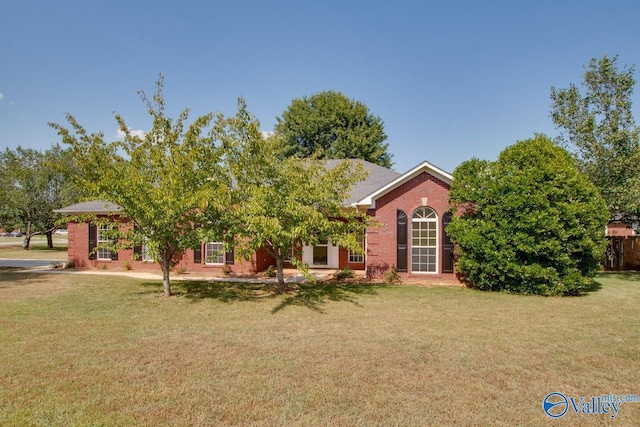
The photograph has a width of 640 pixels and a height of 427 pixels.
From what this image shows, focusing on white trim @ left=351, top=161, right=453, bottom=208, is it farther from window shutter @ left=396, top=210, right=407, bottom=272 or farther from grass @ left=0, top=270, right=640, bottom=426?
grass @ left=0, top=270, right=640, bottom=426

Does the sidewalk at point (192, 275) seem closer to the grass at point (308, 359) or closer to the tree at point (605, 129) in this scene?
the grass at point (308, 359)

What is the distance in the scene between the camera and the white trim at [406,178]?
45.8 ft

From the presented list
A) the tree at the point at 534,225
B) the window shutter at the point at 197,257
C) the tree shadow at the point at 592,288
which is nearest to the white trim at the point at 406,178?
the tree at the point at 534,225

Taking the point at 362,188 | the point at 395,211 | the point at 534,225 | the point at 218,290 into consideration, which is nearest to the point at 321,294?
the point at 218,290

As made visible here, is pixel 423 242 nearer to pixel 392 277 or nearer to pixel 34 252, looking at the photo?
pixel 392 277

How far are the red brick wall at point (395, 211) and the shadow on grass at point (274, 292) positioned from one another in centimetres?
140

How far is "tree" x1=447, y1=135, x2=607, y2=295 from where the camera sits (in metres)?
11.6

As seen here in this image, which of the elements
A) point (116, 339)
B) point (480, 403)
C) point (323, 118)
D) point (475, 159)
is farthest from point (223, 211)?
point (323, 118)

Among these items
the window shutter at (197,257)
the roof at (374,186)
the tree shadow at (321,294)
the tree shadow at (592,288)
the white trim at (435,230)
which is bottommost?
the tree shadow at (592,288)

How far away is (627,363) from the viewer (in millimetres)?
6039

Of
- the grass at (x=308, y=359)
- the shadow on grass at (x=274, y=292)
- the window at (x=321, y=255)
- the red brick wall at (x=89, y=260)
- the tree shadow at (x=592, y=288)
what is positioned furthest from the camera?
the window at (x=321, y=255)

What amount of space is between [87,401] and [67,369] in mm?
1379

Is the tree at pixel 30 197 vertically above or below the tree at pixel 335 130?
below

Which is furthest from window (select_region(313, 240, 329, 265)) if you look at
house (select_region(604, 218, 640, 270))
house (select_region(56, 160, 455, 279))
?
house (select_region(604, 218, 640, 270))
